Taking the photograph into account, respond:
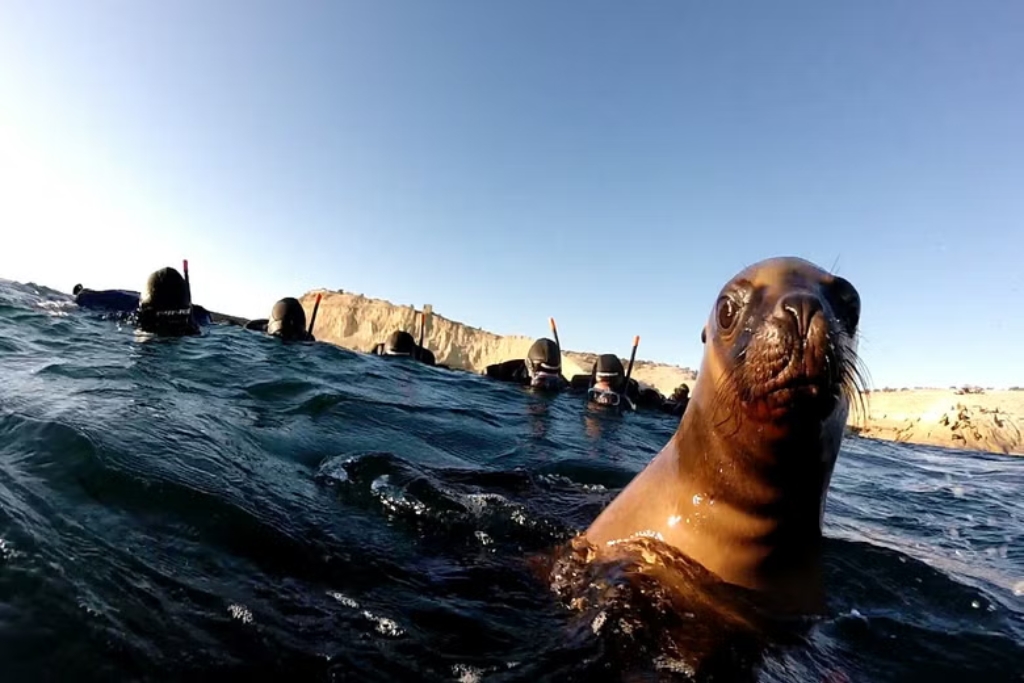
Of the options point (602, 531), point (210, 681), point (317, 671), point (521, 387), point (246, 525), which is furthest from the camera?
point (521, 387)

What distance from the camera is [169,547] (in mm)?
2832

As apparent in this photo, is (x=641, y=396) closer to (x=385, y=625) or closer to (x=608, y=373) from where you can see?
(x=608, y=373)

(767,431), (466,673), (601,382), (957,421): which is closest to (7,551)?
(466,673)

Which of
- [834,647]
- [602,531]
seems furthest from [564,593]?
[834,647]

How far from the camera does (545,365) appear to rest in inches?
610

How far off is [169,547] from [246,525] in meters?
0.47

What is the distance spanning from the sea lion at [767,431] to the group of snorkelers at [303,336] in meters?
7.20

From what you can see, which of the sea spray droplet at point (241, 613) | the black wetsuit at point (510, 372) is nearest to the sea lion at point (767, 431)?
the sea spray droplet at point (241, 613)

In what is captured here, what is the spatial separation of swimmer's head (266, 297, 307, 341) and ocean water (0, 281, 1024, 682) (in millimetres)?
9340

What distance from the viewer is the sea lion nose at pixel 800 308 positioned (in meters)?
2.43

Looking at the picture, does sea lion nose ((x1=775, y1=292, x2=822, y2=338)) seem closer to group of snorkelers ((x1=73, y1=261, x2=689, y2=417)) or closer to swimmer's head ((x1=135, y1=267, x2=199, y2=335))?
group of snorkelers ((x1=73, y1=261, x2=689, y2=417))

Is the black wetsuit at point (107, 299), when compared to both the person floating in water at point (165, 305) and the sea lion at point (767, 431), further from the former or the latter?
the sea lion at point (767, 431)

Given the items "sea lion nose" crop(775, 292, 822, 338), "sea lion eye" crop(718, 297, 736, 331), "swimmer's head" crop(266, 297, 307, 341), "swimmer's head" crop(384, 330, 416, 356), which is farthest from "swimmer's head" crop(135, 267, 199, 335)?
"sea lion nose" crop(775, 292, 822, 338)

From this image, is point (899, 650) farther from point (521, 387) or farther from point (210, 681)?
point (521, 387)
